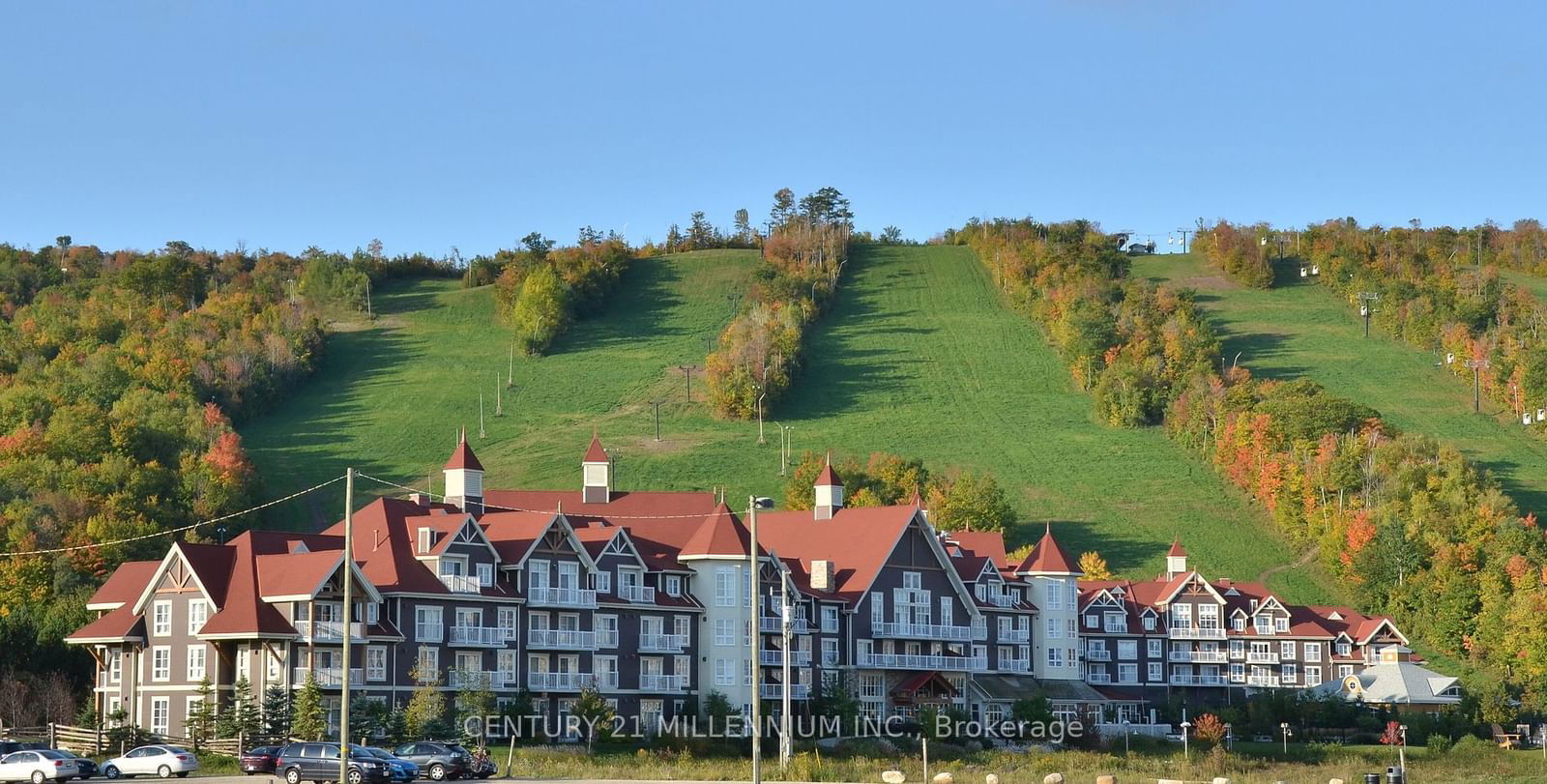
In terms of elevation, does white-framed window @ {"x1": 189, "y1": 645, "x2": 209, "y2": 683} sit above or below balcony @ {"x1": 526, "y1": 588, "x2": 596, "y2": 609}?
below

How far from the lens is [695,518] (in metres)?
108

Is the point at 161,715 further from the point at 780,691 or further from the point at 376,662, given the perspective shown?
the point at 780,691

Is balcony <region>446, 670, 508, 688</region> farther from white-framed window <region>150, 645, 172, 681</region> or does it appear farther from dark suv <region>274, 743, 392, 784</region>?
dark suv <region>274, 743, 392, 784</region>

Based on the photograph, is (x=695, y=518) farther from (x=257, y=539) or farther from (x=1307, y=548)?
(x=1307, y=548)

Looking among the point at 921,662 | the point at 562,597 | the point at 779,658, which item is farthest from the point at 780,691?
the point at 562,597

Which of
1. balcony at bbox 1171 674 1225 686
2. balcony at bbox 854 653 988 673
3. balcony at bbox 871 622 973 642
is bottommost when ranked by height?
balcony at bbox 1171 674 1225 686

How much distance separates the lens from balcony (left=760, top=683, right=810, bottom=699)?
318ft

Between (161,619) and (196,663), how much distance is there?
10.7 ft

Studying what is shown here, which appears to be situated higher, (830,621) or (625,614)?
(625,614)

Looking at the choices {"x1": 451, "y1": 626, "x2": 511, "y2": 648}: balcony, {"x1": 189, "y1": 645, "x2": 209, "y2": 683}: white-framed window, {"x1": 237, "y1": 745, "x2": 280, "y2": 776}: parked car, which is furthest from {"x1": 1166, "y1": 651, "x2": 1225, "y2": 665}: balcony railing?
{"x1": 237, "y1": 745, "x2": 280, "y2": 776}: parked car

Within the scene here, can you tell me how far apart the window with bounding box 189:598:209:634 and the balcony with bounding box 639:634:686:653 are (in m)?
21.1

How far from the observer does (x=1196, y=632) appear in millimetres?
132500

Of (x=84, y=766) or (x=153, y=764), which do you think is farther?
(x=153, y=764)

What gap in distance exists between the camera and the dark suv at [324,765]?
5944 centimetres
